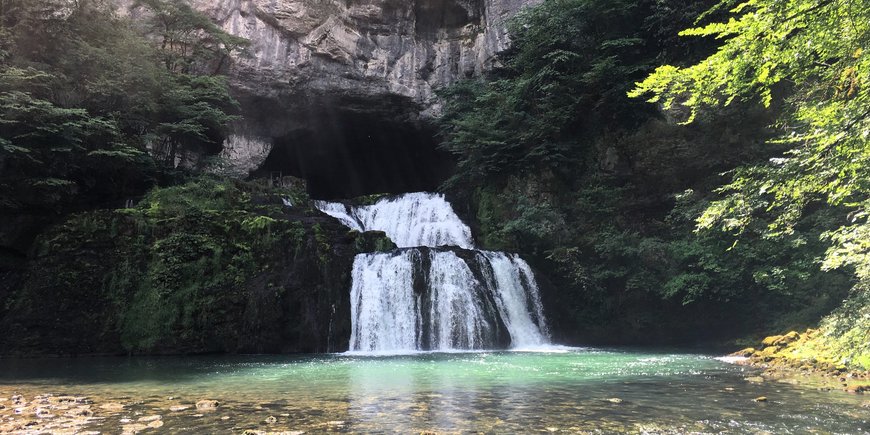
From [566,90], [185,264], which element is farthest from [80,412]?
[566,90]

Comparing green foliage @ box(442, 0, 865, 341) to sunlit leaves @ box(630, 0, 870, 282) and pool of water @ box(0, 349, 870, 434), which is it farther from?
sunlit leaves @ box(630, 0, 870, 282)

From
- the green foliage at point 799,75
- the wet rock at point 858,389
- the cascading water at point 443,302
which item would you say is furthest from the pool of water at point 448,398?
the cascading water at point 443,302

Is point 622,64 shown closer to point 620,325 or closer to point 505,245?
point 505,245

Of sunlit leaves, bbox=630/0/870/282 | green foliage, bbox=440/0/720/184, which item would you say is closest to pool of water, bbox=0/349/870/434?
sunlit leaves, bbox=630/0/870/282

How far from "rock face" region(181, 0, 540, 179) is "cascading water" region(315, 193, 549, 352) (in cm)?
1301

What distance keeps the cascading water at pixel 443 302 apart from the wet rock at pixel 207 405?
9365 millimetres

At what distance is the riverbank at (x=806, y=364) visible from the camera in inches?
298

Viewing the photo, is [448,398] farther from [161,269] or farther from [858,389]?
[161,269]

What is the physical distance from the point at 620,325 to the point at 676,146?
7211 millimetres

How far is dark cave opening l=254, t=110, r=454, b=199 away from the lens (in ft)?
94.7

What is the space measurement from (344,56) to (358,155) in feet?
26.0

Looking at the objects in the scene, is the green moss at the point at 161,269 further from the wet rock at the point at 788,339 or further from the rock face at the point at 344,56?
the wet rock at the point at 788,339

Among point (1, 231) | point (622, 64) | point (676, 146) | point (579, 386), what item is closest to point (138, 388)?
point (579, 386)

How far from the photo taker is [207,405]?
19.7 feet
